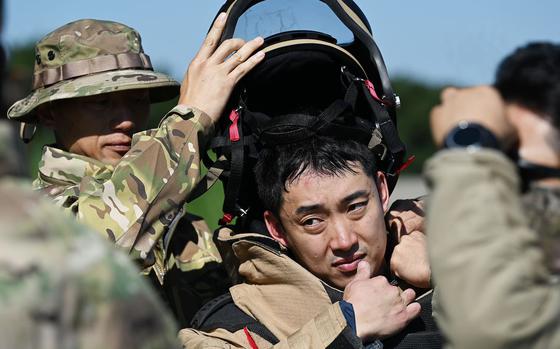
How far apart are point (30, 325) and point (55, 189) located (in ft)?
7.57

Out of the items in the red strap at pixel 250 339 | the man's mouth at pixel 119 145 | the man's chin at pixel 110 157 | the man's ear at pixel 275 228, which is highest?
the man's mouth at pixel 119 145

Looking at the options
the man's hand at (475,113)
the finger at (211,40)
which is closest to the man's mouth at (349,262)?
the finger at (211,40)

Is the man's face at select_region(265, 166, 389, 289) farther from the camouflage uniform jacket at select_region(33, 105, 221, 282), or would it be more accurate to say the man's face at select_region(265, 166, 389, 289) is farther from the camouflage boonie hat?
the camouflage boonie hat

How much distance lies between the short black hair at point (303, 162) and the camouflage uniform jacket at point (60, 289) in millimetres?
2011

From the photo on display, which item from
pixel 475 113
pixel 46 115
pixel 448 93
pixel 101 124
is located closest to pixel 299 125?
pixel 101 124

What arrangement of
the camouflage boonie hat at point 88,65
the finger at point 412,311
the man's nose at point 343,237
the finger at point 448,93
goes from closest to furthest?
the finger at point 448,93
the finger at point 412,311
the man's nose at point 343,237
the camouflage boonie hat at point 88,65

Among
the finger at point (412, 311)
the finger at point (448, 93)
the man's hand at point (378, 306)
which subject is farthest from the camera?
the finger at point (412, 311)

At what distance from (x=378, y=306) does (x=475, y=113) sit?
4.47 feet

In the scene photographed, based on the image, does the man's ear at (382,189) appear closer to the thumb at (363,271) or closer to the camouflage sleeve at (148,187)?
the thumb at (363,271)

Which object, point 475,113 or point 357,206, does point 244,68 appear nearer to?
point 357,206

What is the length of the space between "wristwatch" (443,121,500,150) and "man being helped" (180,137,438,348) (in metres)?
1.33

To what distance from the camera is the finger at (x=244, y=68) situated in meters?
4.21

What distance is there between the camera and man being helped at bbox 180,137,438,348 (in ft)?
12.7

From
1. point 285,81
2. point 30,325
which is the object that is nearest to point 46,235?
point 30,325
